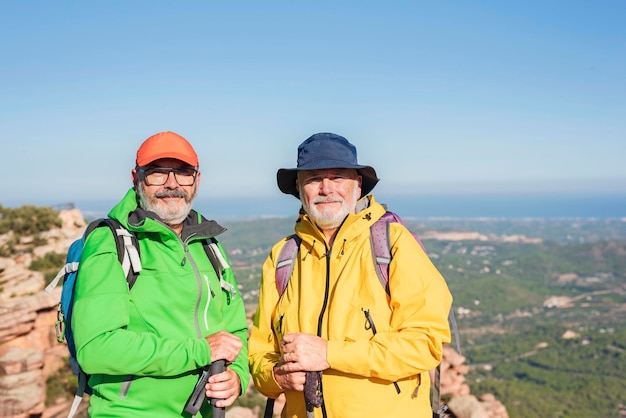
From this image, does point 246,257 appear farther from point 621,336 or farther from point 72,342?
point 72,342

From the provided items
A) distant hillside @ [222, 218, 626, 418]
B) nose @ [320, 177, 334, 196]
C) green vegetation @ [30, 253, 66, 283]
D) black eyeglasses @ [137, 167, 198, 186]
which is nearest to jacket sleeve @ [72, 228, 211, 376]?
black eyeglasses @ [137, 167, 198, 186]

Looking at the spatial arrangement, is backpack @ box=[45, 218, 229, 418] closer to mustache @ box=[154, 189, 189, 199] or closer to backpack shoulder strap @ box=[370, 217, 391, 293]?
mustache @ box=[154, 189, 189, 199]

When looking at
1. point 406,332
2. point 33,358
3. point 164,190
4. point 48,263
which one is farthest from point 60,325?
point 48,263

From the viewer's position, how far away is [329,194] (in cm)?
365

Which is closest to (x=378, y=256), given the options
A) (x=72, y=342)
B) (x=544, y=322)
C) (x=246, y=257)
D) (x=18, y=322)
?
(x=72, y=342)

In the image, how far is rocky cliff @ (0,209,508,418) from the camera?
9492 millimetres

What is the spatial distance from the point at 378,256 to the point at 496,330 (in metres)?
122

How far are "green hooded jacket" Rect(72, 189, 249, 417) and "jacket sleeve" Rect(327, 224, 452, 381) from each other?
36.4 inches

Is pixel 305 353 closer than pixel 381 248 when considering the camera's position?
Yes

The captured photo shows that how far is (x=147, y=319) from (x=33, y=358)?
8.57 metres

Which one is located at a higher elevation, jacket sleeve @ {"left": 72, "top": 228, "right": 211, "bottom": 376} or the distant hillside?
jacket sleeve @ {"left": 72, "top": 228, "right": 211, "bottom": 376}

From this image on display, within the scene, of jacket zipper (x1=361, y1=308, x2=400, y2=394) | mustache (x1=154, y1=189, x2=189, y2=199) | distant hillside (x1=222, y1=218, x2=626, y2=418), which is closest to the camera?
jacket zipper (x1=361, y1=308, x2=400, y2=394)

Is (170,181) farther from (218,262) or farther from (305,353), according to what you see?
(305,353)

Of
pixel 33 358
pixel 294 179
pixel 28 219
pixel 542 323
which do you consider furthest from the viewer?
pixel 542 323
